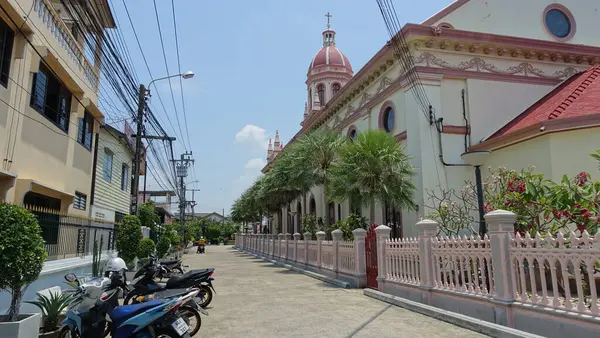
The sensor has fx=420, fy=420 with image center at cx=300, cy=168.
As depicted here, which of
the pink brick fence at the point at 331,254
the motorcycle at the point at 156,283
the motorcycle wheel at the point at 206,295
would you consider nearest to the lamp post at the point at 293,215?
the pink brick fence at the point at 331,254

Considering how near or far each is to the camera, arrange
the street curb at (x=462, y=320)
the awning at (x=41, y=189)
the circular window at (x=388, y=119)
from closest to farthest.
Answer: the street curb at (x=462, y=320) < the awning at (x=41, y=189) < the circular window at (x=388, y=119)

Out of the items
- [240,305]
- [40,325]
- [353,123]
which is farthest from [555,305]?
[353,123]

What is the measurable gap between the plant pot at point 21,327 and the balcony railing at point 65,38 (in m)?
8.16

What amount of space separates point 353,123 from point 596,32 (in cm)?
1337

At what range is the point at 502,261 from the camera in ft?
Answer: 21.5

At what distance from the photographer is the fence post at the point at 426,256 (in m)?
8.62

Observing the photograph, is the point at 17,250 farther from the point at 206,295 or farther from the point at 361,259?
the point at 361,259

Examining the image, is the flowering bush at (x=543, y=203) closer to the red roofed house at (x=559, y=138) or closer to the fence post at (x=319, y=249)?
the red roofed house at (x=559, y=138)

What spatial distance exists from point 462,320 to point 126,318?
16.7ft

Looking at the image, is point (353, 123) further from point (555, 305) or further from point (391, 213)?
point (555, 305)

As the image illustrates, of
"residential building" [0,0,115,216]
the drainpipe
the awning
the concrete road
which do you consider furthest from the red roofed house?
the drainpipe

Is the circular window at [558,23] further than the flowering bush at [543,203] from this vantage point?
Yes

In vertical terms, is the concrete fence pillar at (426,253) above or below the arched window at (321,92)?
below

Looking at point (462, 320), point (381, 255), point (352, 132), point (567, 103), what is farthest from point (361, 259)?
point (352, 132)
